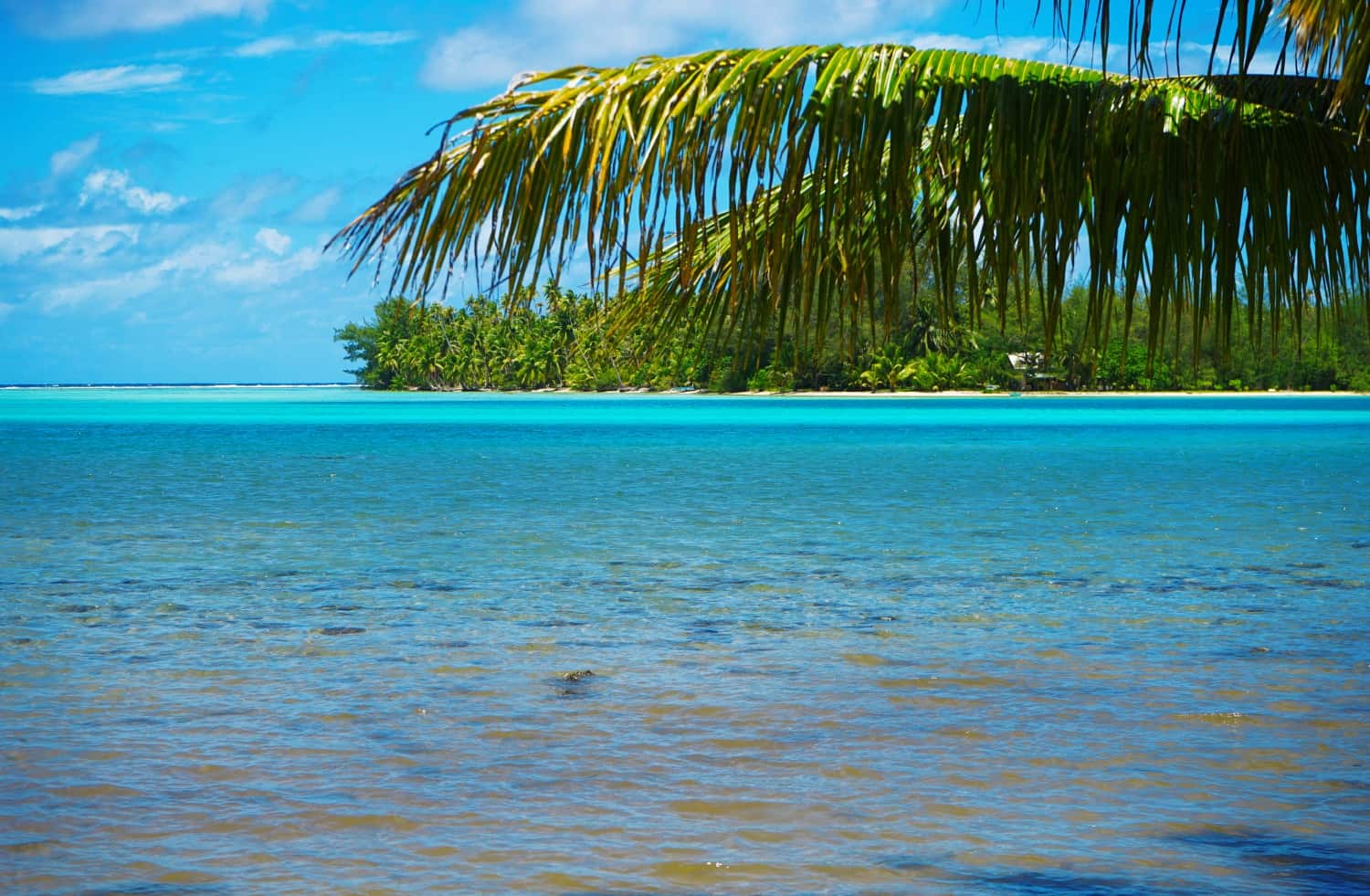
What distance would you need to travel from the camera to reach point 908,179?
3.02 metres

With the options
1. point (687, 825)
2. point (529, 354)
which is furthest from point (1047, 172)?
point (529, 354)

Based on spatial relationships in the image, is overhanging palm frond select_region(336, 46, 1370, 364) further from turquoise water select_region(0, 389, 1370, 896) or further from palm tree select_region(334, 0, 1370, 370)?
turquoise water select_region(0, 389, 1370, 896)

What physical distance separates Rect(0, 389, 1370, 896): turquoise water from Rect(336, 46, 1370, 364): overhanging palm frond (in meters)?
1.96

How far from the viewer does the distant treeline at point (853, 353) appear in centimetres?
320

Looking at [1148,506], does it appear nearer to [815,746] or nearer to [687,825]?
[815,746]

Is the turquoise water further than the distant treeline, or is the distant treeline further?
the turquoise water

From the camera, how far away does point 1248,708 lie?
23.0ft

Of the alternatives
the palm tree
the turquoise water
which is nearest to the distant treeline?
the palm tree

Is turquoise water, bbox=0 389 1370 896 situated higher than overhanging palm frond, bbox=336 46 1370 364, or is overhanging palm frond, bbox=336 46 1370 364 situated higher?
overhanging palm frond, bbox=336 46 1370 364

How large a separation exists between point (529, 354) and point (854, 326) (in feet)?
395

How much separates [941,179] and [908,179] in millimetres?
298

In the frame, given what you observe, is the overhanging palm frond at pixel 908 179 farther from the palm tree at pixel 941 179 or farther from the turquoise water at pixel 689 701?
the turquoise water at pixel 689 701

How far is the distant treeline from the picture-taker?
3.20m

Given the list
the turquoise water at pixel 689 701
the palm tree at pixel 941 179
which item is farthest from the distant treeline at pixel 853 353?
the turquoise water at pixel 689 701
